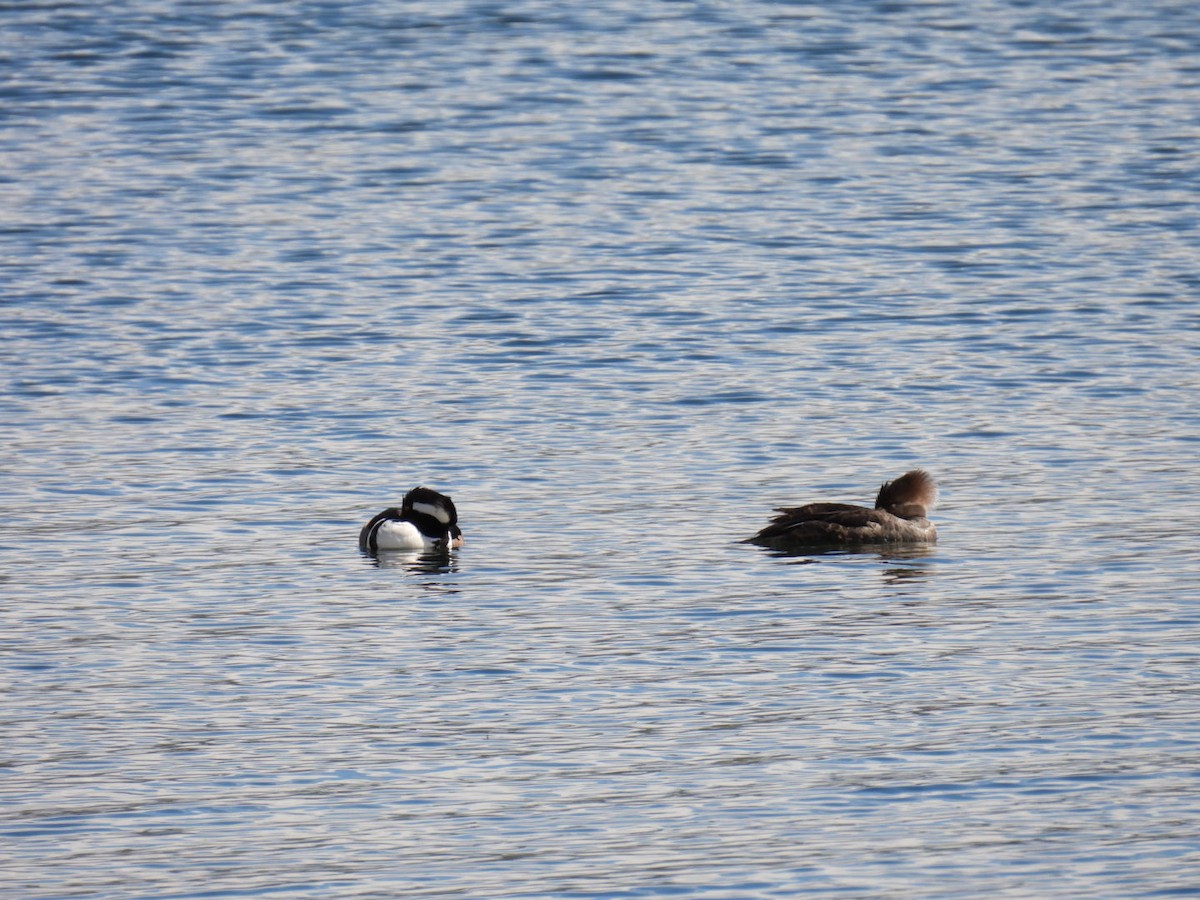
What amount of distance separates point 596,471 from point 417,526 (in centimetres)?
244

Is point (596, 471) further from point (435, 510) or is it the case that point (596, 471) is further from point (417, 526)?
point (417, 526)

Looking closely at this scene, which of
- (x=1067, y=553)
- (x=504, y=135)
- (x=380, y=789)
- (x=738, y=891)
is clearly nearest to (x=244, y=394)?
(x=1067, y=553)

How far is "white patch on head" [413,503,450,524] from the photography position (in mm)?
15984

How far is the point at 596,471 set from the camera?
18.0 meters

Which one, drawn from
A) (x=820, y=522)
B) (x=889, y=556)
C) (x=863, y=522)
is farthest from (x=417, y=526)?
(x=889, y=556)

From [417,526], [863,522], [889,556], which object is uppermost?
[417,526]

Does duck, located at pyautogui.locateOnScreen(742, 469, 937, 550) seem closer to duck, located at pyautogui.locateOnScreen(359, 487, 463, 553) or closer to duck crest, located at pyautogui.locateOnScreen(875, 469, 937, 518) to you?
duck crest, located at pyautogui.locateOnScreen(875, 469, 937, 518)

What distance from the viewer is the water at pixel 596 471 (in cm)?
1053

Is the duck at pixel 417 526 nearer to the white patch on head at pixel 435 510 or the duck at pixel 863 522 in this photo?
the white patch on head at pixel 435 510

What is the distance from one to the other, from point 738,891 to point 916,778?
5.29 feet

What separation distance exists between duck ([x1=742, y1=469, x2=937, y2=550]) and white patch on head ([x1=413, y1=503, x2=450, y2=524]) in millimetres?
2082

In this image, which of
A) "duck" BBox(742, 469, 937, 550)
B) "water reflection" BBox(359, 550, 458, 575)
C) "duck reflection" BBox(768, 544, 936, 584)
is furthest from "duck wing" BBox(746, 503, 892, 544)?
"water reflection" BBox(359, 550, 458, 575)

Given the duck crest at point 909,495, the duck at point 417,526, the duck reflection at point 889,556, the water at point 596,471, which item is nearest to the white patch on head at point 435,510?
the duck at point 417,526

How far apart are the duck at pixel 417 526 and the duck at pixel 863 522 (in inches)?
81.2
